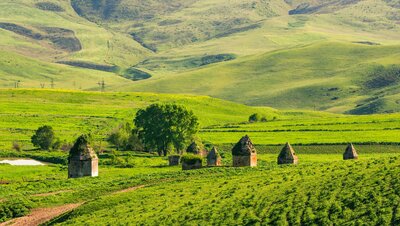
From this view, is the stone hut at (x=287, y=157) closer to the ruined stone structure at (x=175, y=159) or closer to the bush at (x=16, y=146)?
the ruined stone structure at (x=175, y=159)

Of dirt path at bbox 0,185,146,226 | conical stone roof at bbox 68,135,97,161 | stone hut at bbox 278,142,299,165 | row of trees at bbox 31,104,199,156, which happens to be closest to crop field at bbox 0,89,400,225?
dirt path at bbox 0,185,146,226

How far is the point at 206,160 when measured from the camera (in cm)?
9619

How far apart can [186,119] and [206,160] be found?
89.5 feet

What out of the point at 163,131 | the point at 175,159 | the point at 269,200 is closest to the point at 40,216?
the point at 269,200

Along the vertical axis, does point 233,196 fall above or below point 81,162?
below

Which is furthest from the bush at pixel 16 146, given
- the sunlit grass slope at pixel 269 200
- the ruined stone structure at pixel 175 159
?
the sunlit grass slope at pixel 269 200

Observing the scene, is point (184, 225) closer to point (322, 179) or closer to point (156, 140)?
point (322, 179)

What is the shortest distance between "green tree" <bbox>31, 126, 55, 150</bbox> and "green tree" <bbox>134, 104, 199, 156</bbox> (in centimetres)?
1350

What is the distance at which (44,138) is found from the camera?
12369 centimetres

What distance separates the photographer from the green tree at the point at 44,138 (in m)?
123

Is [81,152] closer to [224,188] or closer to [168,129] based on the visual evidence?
[224,188]

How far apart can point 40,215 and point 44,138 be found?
6047 centimetres

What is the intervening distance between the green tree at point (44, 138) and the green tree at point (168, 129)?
13.5 m

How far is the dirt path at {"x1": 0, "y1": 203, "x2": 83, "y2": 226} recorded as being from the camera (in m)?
A: 62.2
